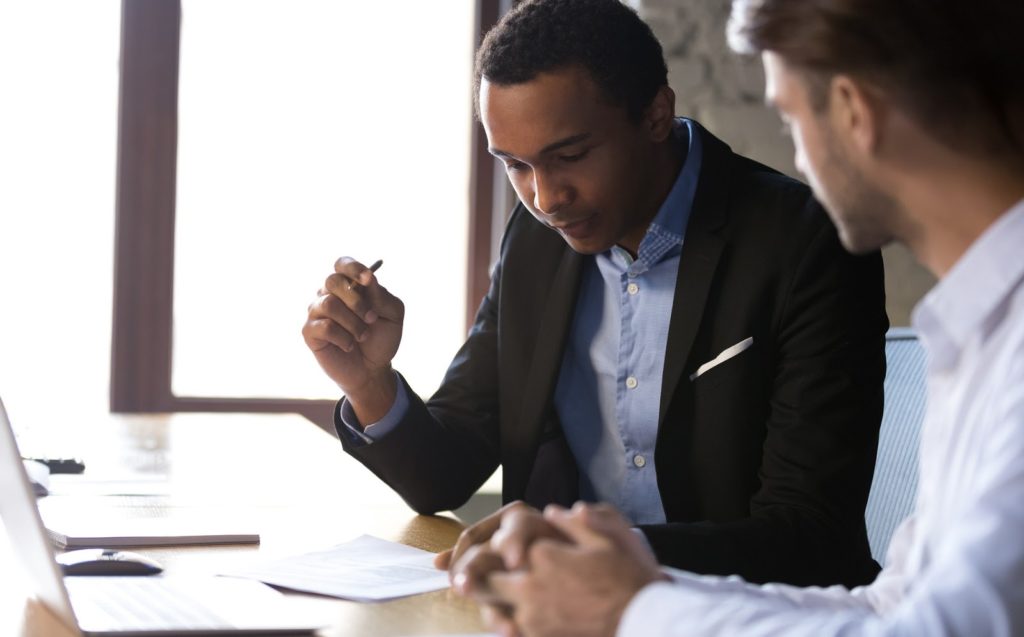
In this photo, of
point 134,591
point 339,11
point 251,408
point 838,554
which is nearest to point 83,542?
point 134,591

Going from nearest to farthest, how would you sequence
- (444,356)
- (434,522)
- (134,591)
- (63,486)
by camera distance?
(134,591), (434,522), (63,486), (444,356)

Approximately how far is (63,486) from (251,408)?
147cm

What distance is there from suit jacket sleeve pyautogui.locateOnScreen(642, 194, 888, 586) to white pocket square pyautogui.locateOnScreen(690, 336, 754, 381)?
28 millimetres

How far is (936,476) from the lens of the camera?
32.0 inches

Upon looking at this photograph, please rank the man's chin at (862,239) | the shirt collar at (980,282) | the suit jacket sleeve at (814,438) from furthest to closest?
the suit jacket sleeve at (814,438) → the man's chin at (862,239) → the shirt collar at (980,282)

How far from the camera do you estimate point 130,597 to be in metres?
1.03

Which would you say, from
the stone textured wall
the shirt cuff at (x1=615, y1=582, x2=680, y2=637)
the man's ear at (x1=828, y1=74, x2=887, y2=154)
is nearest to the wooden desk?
the shirt cuff at (x1=615, y1=582, x2=680, y2=637)

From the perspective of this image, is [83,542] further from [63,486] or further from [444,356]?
[444,356]

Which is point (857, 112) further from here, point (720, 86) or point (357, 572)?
point (720, 86)

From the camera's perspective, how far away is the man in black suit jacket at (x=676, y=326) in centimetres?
143

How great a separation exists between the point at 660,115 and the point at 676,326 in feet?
1.01

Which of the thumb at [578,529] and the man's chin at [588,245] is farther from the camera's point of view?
the man's chin at [588,245]

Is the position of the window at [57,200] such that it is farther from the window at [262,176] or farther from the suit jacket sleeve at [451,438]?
the suit jacket sleeve at [451,438]

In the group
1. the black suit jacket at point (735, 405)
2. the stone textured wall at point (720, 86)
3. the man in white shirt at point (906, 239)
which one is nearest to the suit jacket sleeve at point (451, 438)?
the black suit jacket at point (735, 405)
